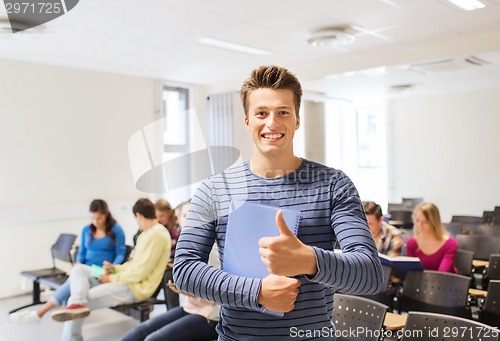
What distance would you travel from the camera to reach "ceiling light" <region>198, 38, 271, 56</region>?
16.8ft

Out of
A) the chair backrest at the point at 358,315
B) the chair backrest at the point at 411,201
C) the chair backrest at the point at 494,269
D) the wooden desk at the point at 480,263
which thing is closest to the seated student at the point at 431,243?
the chair backrest at the point at 494,269

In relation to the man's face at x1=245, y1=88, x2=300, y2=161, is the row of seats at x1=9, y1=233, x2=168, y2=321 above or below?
below

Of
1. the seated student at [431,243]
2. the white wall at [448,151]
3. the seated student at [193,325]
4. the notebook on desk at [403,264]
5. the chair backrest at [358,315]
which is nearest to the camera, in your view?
the chair backrest at [358,315]

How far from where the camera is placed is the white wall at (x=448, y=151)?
8.80m

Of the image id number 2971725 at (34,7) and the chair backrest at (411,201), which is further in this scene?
the chair backrest at (411,201)

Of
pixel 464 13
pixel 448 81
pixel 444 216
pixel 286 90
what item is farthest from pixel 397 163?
pixel 286 90

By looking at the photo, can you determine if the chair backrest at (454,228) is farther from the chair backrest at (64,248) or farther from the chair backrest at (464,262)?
the chair backrest at (64,248)

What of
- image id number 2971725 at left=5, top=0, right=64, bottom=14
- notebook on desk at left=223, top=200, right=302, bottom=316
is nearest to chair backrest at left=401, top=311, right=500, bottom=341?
notebook on desk at left=223, top=200, right=302, bottom=316

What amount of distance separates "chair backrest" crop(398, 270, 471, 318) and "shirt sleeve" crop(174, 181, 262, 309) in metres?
2.55

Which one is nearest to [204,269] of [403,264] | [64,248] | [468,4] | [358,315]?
[358,315]

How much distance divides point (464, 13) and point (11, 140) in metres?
5.29

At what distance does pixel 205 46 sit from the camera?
5.30 meters
